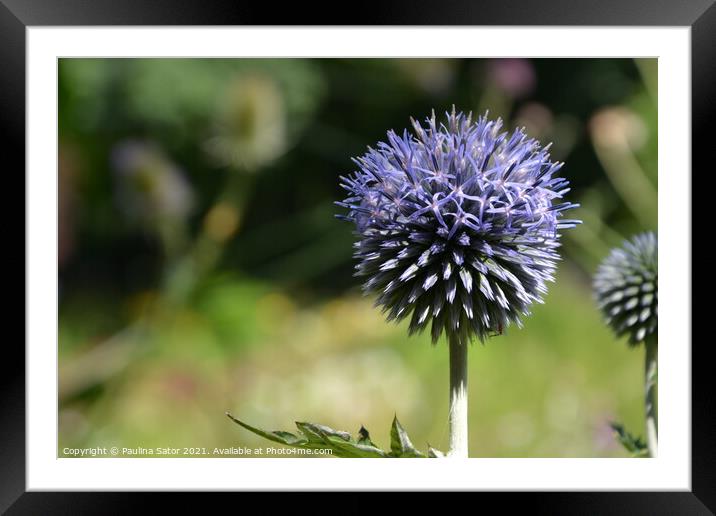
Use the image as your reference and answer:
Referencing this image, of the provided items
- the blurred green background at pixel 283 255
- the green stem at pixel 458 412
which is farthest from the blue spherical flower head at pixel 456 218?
the blurred green background at pixel 283 255

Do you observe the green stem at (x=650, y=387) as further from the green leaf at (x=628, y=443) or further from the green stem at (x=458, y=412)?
the green stem at (x=458, y=412)

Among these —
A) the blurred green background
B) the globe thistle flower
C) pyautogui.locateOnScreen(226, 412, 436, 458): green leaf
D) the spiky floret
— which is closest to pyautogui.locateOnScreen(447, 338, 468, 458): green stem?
pyautogui.locateOnScreen(226, 412, 436, 458): green leaf

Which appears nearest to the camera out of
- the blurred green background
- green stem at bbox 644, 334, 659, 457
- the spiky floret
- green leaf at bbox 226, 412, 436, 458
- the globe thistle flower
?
green leaf at bbox 226, 412, 436, 458

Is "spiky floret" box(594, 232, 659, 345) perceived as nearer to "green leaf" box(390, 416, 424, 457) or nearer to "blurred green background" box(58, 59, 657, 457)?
"green leaf" box(390, 416, 424, 457)
